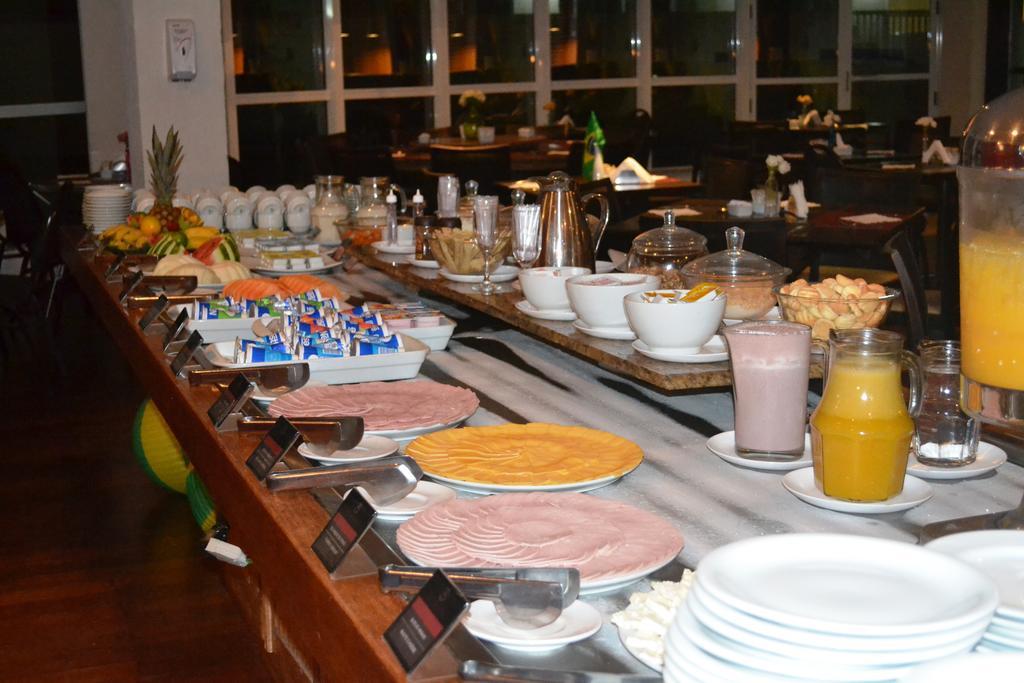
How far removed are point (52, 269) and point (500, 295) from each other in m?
4.05

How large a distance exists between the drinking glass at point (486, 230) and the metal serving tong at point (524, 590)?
1371mm

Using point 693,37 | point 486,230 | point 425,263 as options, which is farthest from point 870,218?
point 693,37

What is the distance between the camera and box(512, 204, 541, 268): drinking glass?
7.39 feet

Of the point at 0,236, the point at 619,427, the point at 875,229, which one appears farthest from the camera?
the point at 0,236

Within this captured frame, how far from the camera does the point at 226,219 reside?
3996 millimetres

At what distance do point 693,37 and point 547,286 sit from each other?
29.3 feet

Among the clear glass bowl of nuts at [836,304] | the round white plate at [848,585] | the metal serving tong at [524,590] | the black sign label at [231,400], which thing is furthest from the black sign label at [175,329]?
the round white plate at [848,585]

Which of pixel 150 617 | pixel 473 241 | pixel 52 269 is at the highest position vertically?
pixel 473 241

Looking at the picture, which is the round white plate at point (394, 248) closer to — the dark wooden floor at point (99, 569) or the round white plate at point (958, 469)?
the dark wooden floor at point (99, 569)

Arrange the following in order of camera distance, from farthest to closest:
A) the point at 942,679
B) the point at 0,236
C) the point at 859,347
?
the point at 0,236 → the point at 859,347 → the point at 942,679

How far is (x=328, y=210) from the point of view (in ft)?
12.1

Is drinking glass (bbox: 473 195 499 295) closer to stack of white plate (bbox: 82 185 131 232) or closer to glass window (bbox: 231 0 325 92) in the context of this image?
stack of white plate (bbox: 82 185 131 232)

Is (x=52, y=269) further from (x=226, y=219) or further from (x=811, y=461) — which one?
(x=811, y=461)

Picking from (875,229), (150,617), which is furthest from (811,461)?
(875,229)
